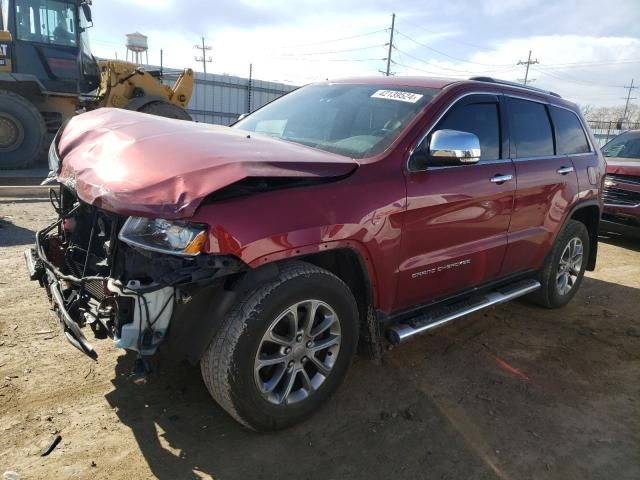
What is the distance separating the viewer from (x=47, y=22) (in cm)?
1074

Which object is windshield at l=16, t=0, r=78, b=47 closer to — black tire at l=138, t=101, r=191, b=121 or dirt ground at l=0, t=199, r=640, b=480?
black tire at l=138, t=101, r=191, b=121

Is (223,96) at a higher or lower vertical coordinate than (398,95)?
higher

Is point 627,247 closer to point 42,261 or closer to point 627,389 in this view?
point 627,389

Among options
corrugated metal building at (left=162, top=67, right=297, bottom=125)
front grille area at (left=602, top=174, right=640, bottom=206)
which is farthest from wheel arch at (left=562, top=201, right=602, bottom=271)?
corrugated metal building at (left=162, top=67, right=297, bottom=125)

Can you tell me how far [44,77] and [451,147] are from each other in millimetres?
11061

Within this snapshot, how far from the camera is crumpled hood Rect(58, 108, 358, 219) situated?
2186mm

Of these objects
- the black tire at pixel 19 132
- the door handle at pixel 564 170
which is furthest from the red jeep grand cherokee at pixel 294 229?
the black tire at pixel 19 132

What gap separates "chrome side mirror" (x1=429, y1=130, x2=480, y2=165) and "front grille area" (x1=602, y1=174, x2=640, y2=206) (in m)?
5.86

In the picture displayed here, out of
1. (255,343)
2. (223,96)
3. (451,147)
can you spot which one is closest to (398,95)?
(451,147)

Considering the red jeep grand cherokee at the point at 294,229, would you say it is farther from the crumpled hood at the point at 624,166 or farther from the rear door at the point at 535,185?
the crumpled hood at the point at 624,166

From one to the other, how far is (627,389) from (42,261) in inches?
154

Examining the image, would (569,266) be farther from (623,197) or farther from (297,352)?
(623,197)

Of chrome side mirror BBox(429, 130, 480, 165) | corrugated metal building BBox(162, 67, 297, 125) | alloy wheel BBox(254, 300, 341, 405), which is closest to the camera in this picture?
alloy wheel BBox(254, 300, 341, 405)

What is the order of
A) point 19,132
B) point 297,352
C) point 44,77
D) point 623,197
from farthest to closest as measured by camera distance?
1. point 44,77
2. point 19,132
3. point 623,197
4. point 297,352
